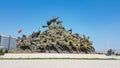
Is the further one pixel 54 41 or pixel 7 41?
pixel 7 41

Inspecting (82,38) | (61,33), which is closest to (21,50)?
(61,33)

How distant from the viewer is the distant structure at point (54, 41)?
28.5 m

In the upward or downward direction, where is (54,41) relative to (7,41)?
downward

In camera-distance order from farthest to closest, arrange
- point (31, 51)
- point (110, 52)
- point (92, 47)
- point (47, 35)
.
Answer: point (110, 52)
point (92, 47)
point (47, 35)
point (31, 51)

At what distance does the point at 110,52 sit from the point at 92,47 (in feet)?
21.9

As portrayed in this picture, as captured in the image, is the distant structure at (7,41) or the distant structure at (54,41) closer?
the distant structure at (54,41)

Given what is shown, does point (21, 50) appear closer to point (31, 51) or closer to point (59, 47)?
point (31, 51)

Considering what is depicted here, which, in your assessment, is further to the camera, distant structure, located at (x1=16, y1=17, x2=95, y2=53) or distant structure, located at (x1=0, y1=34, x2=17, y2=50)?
distant structure, located at (x1=0, y1=34, x2=17, y2=50)

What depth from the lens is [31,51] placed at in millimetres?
28234

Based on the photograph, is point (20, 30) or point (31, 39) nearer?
point (31, 39)

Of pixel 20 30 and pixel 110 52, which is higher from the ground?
pixel 20 30

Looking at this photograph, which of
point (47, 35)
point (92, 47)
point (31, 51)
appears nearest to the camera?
point (31, 51)

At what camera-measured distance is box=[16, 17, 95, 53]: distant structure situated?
28516 millimetres

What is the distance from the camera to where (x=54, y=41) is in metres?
29.2
